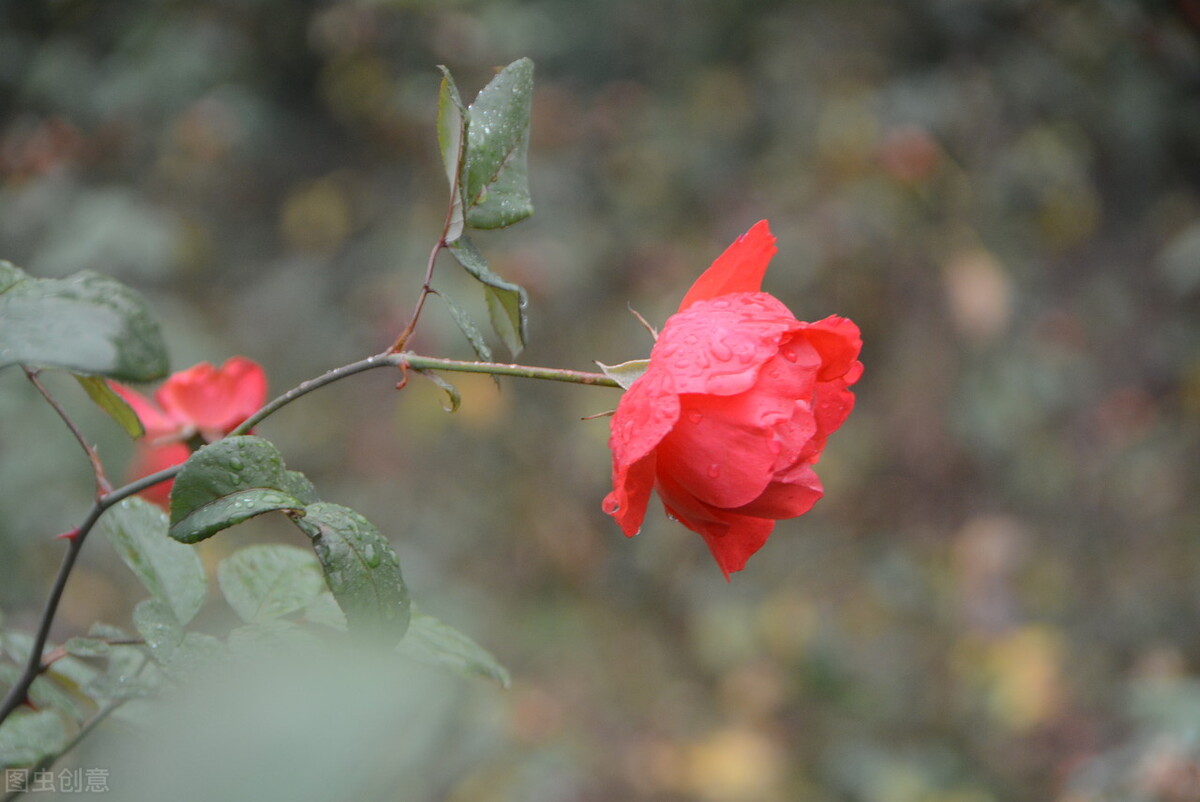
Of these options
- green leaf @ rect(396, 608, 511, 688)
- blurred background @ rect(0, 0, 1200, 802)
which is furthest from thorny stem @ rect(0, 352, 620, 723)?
blurred background @ rect(0, 0, 1200, 802)

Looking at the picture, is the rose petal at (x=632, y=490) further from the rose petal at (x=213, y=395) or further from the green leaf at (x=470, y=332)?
the rose petal at (x=213, y=395)

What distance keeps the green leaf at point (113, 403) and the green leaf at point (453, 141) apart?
0.58 ft

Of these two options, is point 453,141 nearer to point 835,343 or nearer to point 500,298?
point 500,298

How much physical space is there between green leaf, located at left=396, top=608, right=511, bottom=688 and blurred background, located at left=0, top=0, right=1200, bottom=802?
4.40 feet

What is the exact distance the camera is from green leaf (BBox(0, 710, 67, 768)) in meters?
0.45

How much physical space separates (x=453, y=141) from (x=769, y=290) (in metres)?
1.78

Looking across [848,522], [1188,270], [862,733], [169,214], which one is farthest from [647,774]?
[169,214]

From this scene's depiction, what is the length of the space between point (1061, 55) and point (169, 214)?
2.02m

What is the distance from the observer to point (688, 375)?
1.49 ft

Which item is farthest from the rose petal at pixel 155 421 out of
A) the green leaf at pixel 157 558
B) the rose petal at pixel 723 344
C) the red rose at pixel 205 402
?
the rose petal at pixel 723 344

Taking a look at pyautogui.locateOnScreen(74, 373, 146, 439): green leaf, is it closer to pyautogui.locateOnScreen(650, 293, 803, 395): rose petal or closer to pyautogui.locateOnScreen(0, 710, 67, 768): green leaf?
pyautogui.locateOnScreen(0, 710, 67, 768): green leaf

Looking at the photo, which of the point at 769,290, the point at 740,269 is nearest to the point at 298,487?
the point at 740,269

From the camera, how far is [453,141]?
1.45 ft

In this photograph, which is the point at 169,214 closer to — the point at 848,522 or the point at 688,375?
the point at 848,522
